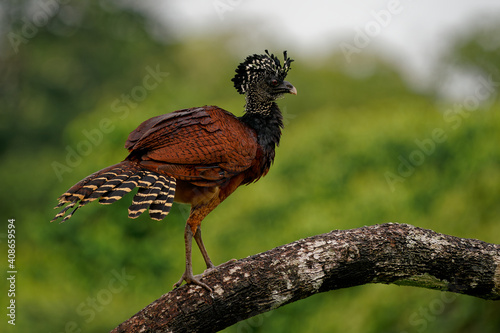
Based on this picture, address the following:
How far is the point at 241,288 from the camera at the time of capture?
432 cm

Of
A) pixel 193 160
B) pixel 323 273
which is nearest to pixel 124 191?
pixel 193 160

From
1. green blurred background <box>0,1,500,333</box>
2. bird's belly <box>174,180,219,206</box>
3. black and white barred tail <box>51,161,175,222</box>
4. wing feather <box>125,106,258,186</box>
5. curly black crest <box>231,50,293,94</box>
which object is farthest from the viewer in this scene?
green blurred background <box>0,1,500,333</box>

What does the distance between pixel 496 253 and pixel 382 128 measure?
1524 centimetres

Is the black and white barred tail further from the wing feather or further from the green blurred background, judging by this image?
the green blurred background

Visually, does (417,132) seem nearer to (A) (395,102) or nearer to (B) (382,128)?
(B) (382,128)

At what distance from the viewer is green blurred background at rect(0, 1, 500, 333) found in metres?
10.8

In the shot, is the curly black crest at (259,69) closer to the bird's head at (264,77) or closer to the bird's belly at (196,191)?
the bird's head at (264,77)

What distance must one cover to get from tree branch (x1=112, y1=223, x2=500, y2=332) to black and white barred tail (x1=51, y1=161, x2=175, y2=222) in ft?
2.02

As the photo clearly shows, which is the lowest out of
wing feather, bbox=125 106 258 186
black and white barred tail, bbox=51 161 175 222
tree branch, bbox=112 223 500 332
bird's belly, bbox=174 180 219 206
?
tree branch, bbox=112 223 500 332

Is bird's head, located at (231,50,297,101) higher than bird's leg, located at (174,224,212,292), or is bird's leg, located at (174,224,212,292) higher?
bird's head, located at (231,50,297,101)

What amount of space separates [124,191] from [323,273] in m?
1.47

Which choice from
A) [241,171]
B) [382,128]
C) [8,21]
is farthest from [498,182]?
[8,21]

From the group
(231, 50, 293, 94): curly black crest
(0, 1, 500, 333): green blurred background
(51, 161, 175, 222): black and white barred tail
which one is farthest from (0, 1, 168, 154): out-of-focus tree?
(51, 161, 175, 222): black and white barred tail

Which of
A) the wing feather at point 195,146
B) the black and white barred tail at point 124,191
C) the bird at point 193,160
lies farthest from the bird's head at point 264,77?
the black and white barred tail at point 124,191
